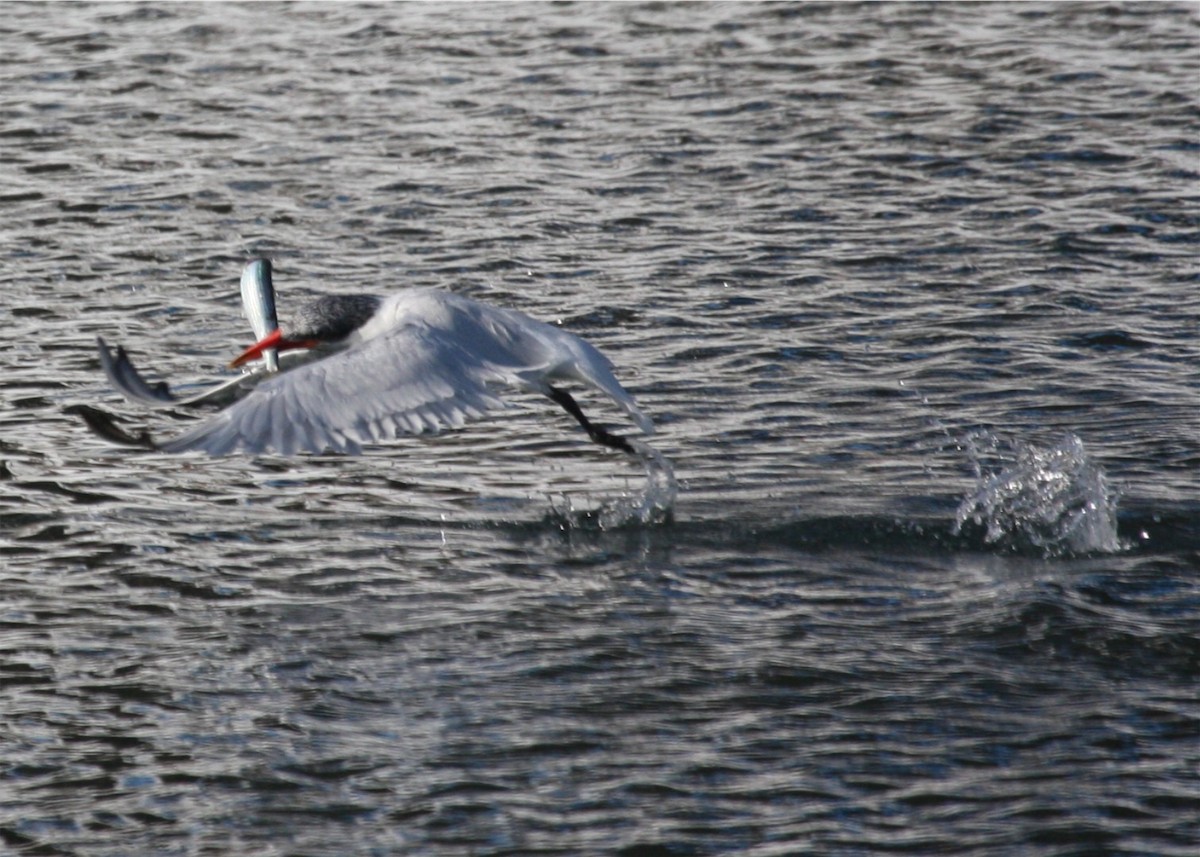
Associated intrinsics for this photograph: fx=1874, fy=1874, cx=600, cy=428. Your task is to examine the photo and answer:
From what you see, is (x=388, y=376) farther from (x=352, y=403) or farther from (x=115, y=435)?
(x=115, y=435)

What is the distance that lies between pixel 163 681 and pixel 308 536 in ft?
4.37

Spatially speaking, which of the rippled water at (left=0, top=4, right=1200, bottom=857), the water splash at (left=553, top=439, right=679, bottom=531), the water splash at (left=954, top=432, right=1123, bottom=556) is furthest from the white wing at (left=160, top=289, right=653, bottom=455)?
the water splash at (left=954, top=432, right=1123, bottom=556)

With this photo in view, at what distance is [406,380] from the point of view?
6.62 meters

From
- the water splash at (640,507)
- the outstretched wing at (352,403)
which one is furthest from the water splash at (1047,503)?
the outstretched wing at (352,403)

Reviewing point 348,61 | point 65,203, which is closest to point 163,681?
point 65,203

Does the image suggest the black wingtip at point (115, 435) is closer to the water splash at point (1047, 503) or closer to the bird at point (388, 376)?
the bird at point (388, 376)

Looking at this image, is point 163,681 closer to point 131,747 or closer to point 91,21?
point 131,747

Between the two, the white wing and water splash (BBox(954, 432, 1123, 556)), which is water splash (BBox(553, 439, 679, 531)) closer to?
the white wing

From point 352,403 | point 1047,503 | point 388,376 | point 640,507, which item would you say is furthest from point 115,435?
point 1047,503

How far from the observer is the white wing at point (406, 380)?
6223 millimetres

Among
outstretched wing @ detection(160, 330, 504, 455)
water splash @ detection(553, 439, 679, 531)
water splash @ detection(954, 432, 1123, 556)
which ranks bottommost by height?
water splash @ detection(954, 432, 1123, 556)

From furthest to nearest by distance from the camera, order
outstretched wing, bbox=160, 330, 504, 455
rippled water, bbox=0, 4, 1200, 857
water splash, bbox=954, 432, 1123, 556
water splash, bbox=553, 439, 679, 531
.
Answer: water splash, bbox=553, 439, 679, 531 → water splash, bbox=954, 432, 1123, 556 → outstretched wing, bbox=160, 330, 504, 455 → rippled water, bbox=0, 4, 1200, 857

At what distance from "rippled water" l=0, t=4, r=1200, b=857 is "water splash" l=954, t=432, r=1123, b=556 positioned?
22 millimetres

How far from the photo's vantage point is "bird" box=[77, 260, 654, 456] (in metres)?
6.21
